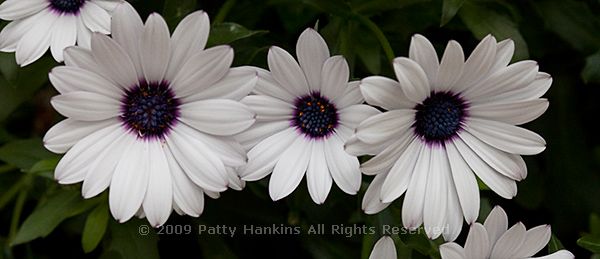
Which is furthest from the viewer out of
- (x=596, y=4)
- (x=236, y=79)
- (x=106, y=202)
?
(x=596, y=4)

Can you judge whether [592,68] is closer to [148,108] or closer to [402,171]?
[402,171]

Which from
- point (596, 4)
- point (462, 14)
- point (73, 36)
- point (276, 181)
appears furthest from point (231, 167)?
point (596, 4)

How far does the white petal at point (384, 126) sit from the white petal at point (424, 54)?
0.06m

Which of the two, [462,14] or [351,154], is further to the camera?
[462,14]

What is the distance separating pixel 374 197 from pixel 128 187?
0.29 m

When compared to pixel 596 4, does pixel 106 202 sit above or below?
below

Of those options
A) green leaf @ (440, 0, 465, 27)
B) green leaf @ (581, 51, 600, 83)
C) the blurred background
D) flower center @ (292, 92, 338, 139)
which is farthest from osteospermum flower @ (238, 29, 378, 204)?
green leaf @ (581, 51, 600, 83)

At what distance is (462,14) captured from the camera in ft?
4.28

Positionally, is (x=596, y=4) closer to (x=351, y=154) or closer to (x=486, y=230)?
(x=486, y=230)

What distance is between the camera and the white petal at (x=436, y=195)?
39.6 inches

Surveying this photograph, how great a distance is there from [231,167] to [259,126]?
71 mm

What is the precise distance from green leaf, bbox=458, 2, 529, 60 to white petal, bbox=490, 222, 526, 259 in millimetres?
321

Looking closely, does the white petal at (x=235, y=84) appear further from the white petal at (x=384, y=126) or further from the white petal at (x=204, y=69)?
the white petal at (x=384, y=126)

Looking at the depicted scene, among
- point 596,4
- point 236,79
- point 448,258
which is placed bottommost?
point 448,258
